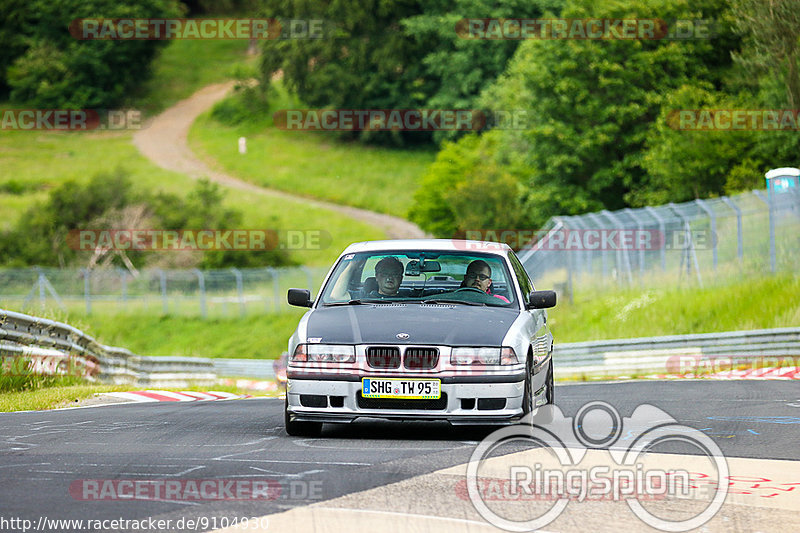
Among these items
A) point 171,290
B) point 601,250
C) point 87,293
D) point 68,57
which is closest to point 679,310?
point 601,250

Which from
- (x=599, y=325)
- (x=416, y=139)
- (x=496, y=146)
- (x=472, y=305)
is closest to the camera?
(x=472, y=305)

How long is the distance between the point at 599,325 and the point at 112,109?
8471cm

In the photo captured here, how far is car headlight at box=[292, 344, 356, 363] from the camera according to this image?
9258 millimetres

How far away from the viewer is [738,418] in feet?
38.2

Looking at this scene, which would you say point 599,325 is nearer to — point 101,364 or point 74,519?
point 101,364

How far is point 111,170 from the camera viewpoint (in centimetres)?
8675

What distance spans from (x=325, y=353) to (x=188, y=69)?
11383cm

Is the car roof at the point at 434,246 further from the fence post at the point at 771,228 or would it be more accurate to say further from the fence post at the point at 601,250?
the fence post at the point at 601,250

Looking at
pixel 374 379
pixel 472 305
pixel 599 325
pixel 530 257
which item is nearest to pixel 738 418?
pixel 472 305

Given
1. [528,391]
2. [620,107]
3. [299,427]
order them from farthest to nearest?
1. [620,107]
2. [299,427]
3. [528,391]

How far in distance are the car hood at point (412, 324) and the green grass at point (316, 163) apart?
224 feet

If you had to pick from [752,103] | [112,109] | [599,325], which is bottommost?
[599,325]

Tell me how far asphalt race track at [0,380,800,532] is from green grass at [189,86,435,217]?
67232 mm

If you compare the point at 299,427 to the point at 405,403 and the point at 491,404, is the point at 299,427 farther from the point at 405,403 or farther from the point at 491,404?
the point at 491,404
